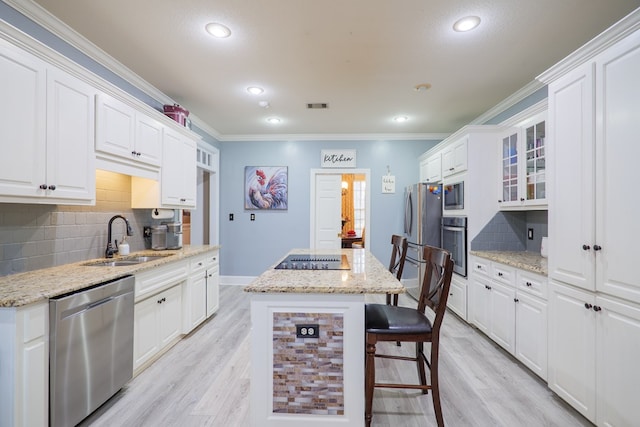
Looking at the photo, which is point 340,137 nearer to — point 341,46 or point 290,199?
point 290,199

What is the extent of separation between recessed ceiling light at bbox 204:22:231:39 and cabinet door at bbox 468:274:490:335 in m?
3.22

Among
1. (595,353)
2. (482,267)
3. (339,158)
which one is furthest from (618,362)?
(339,158)

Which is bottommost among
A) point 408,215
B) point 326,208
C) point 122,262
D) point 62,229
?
point 122,262

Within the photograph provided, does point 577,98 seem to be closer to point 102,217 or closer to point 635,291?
point 635,291

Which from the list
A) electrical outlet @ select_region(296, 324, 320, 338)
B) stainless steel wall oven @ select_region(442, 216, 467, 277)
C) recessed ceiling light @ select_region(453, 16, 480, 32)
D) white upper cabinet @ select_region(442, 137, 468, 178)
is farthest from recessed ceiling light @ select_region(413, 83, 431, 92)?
Result: electrical outlet @ select_region(296, 324, 320, 338)

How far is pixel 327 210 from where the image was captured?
5152mm

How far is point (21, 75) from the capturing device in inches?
63.4

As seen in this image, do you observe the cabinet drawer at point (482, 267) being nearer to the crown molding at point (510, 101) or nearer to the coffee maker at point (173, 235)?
the crown molding at point (510, 101)

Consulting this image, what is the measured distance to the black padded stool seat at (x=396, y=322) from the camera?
169 centimetres

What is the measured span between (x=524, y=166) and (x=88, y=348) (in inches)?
147

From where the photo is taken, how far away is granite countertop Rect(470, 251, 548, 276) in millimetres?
2238

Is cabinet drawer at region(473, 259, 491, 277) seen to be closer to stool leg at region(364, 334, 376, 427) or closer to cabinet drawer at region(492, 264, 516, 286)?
cabinet drawer at region(492, 264, 516, 286)

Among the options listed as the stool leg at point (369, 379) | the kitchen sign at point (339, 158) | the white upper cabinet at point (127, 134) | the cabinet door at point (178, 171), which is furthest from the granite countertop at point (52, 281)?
the kitchen sign at point (339, 158)

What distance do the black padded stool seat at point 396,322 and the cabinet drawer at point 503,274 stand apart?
1.19m
